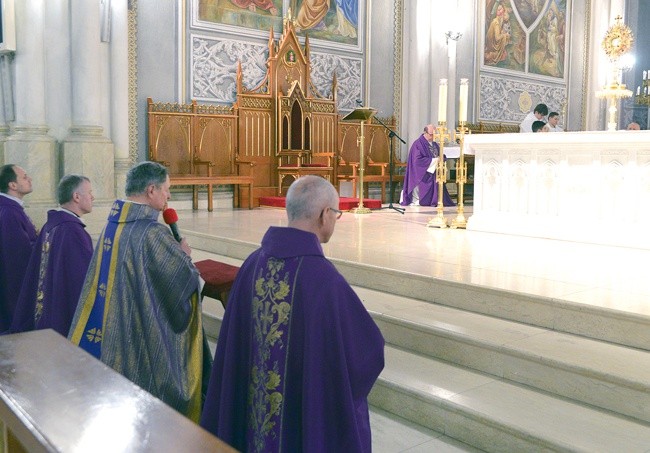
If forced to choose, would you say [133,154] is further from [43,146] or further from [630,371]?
[630,371]

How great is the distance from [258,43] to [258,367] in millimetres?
10475

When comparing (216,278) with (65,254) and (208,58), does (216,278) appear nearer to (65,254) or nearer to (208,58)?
(65,254)

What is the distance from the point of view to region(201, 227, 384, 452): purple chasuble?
2.34 metres

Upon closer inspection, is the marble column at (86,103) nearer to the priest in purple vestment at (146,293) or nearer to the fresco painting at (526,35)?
the priest in purple vestment at (146,293)

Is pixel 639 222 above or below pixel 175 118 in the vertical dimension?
below

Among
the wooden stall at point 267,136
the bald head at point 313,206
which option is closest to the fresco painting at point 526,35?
the wooden stall at point 267,136

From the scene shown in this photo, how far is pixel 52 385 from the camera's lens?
66.5 inches

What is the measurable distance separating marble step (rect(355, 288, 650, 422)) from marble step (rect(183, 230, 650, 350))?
73 mm

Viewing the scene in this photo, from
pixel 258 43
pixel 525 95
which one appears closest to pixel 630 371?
pixel 258 43

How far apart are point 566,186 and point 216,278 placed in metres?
4.80

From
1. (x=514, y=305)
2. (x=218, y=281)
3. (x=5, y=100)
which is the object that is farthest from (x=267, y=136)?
(x=218, y=281)

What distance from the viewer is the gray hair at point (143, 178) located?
338 centimetres

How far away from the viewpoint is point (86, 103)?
9.66 metres

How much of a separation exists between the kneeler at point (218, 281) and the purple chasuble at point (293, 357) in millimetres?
1453
